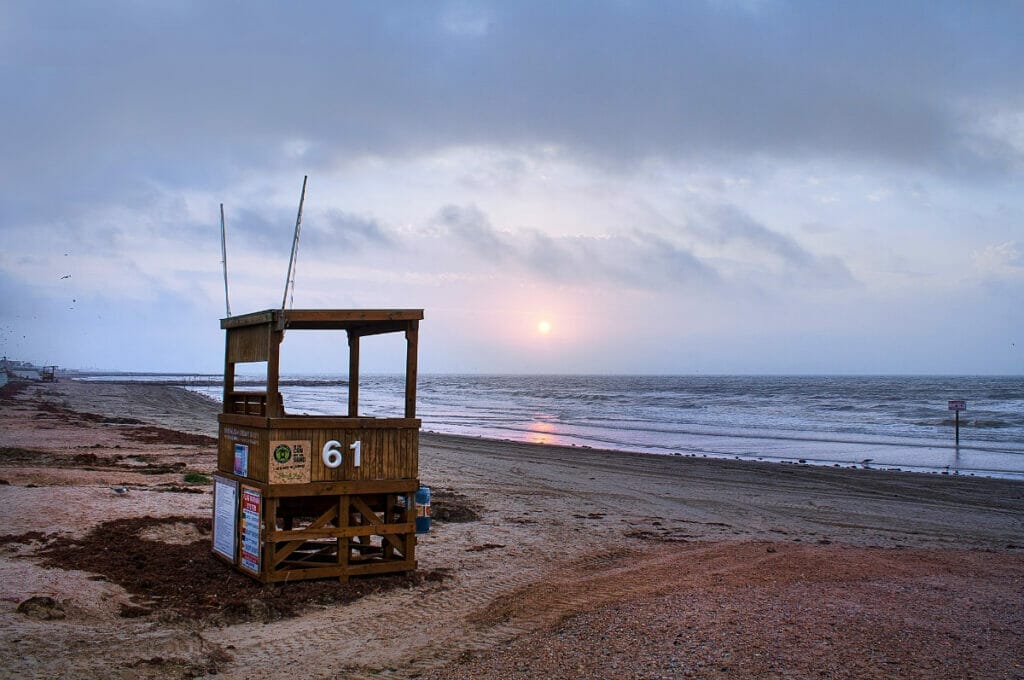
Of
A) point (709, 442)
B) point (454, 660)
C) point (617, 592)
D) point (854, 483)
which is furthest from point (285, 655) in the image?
point (709, 442)

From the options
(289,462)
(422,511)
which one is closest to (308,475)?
(289,462)

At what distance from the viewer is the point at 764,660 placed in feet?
20.1

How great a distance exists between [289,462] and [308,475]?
0.25m

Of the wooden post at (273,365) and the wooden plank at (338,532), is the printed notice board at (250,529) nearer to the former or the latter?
the wooden plank at (338,532)

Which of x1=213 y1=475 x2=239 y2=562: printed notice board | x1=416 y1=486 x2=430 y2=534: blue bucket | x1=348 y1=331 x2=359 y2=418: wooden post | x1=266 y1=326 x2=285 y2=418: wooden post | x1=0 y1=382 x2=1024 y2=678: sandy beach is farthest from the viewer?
x1=348 y1=331 x2=359 y2=418: wooden post

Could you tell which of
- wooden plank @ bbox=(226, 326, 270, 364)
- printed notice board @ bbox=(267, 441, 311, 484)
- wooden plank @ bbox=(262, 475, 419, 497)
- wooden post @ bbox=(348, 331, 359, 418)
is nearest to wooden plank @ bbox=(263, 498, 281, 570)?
wooden plank @ bbox=(262, 475, 419, 497)

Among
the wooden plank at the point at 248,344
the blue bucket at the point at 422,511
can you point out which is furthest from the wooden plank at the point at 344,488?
the wooden plank at the point at 248,344

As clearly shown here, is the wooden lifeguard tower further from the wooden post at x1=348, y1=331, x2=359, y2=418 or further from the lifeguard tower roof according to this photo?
the wooden post at x1=348, y1=331, x2=359, y2=418

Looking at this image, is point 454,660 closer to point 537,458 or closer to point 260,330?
point 260,330

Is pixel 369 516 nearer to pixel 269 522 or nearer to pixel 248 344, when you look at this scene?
pixel 269 522

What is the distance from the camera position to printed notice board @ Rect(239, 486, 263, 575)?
8.39 metres

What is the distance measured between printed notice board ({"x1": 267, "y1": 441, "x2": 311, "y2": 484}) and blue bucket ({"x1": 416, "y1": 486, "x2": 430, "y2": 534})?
1.36 metres

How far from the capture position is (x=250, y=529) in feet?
28.1

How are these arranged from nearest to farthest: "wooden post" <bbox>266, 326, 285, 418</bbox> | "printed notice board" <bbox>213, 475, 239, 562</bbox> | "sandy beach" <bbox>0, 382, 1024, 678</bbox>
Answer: "sandy beach" <bbox>0, 382, 1024, 678</bbox> < "wooden post" <bbox>266, 326, 285, 418</bbox> < "printed notice board" <bbox>213, 475, 239, 562</bbox>
